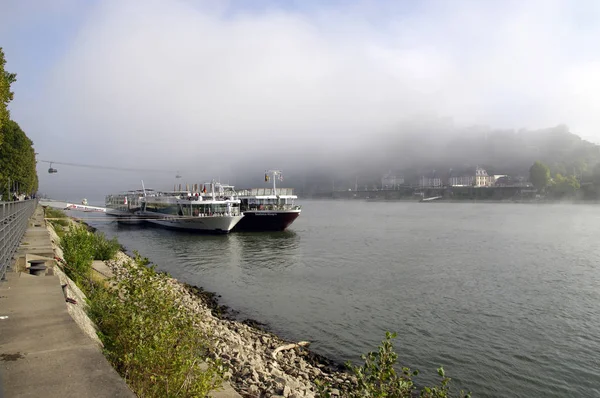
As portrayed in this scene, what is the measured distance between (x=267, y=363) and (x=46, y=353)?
7345 mm

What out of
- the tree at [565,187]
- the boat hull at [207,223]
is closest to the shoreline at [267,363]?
the boat hull at [207,223]

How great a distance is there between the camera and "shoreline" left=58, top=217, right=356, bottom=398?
32.5 ft

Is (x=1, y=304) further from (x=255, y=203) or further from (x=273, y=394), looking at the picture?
(x=255, y=203)

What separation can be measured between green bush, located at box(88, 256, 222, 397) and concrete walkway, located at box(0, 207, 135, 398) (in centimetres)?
49

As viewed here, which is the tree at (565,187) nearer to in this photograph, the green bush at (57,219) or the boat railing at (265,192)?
the boat railing at (265,192)

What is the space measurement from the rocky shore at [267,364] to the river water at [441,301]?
1357mm

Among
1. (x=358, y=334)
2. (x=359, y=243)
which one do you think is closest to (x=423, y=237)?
(x=359, y=243)

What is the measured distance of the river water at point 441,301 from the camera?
44.6 feet

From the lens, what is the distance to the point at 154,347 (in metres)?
5.57

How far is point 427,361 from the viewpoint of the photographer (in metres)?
13.7

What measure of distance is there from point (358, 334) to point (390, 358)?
11306 millimetres

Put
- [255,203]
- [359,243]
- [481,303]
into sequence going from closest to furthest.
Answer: [481,303] < [359,243] < [255,203]

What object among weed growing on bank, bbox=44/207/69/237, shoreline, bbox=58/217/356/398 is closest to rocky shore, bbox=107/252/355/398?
shoreline, bbox=58/217/356/398

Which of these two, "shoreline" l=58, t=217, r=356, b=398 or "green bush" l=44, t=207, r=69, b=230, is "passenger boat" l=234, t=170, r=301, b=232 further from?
"shoreline" l=58, t=217, r=356, b=398
